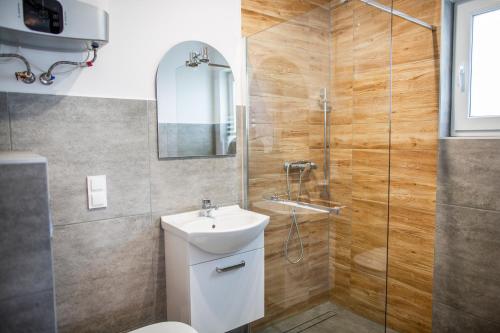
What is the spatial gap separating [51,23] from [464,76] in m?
2.18

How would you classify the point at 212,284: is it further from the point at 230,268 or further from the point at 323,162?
the point at 323,162

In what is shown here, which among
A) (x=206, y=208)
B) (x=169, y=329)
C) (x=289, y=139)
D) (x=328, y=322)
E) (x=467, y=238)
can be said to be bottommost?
(x=328, y=322)

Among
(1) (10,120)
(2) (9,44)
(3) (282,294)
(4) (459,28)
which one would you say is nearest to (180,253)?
(3) (282,294)

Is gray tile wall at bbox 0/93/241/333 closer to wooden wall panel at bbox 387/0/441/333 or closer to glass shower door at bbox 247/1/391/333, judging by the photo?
glass shower door at bbox 247/1/391/333

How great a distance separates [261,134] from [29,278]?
1.51 m

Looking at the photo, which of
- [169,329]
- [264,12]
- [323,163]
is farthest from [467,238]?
[264,12]

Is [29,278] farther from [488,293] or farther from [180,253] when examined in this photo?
[488,293]

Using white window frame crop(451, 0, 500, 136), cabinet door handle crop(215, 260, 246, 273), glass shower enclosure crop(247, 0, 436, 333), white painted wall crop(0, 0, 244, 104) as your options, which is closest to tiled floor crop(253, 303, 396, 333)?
glass shower enclosure crop(247, 0, 436, 333)

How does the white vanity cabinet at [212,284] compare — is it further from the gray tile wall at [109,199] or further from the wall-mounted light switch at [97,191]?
the wall-mounted light switch at [97,191]

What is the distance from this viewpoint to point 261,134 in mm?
2201

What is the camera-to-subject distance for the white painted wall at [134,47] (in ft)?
5.13

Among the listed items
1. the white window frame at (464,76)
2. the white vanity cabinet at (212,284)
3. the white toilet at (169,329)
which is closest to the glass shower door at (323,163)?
the white vanity cabinet at (212,284)

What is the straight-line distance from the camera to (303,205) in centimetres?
205

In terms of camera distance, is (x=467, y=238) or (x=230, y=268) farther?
(x=467, y=238)
